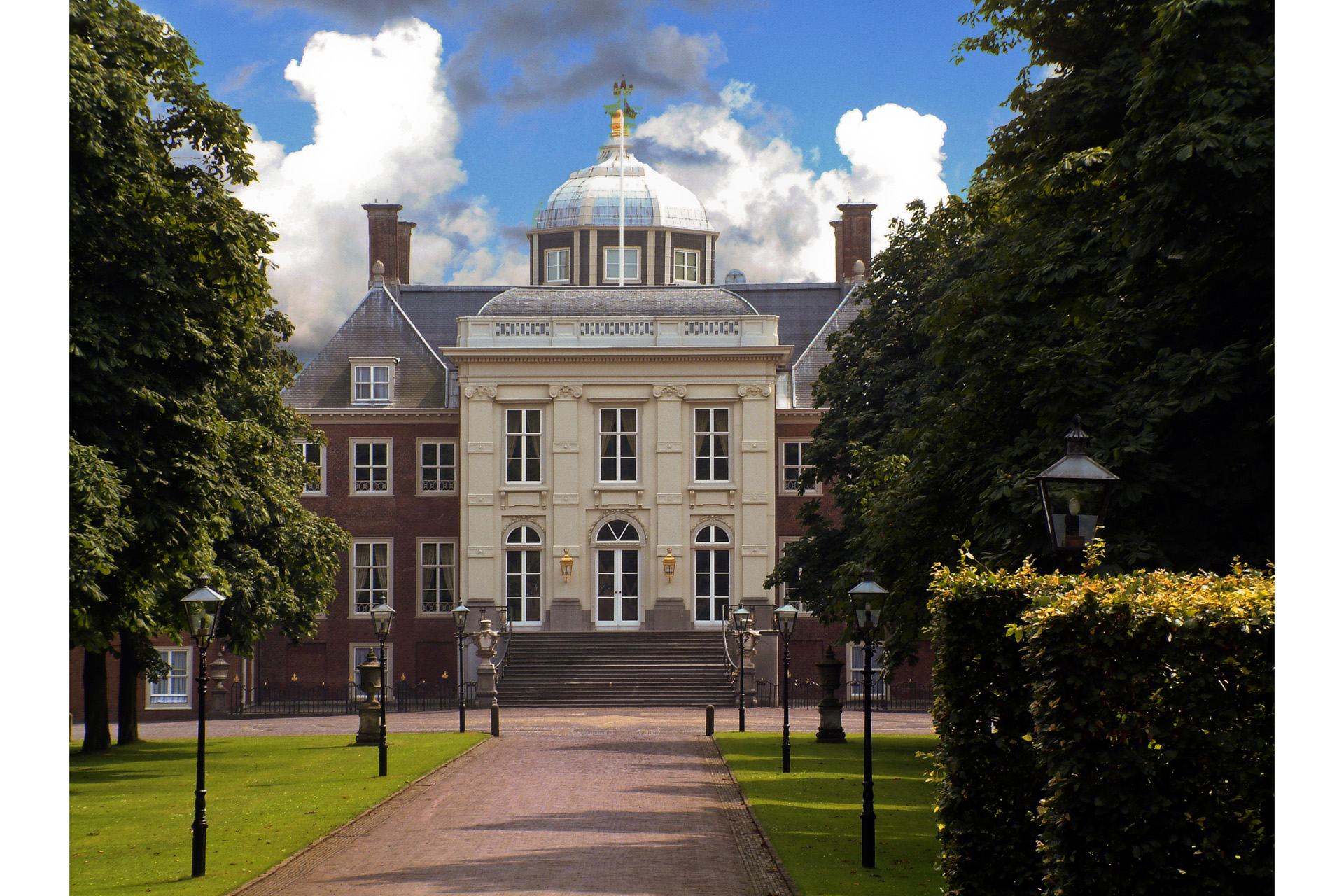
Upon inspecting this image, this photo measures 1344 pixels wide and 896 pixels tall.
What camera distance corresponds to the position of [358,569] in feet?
155

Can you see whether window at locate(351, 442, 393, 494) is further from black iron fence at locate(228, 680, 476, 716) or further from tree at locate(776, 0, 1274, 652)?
tree at locate(776, 0, 1274, 652)

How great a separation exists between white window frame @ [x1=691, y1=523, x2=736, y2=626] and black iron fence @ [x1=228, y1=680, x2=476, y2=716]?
24.8ft

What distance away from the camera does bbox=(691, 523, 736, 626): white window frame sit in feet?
148

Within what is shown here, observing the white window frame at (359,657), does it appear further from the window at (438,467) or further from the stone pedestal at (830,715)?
the stone pedestal at (830,715)

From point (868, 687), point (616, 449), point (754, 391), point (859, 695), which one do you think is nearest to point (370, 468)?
point (616, 449)

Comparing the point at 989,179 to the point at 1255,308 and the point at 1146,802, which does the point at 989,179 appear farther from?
the point at 1146,802

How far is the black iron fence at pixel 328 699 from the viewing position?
1686 inches

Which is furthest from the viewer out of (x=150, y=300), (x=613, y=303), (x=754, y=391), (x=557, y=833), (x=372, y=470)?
(x=372, y=470)

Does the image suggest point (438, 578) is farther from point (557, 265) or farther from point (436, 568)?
point (557, 265)

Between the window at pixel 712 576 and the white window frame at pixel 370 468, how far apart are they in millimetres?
10675

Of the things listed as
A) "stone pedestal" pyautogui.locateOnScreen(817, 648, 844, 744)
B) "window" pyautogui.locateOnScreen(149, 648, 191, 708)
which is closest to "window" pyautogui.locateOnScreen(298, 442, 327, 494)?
"window" pyautogui.locateOnScreen(149, 648, 191, 708)

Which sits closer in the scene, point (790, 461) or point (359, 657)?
point (359, 657)

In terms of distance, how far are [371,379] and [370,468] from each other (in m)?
3.28
